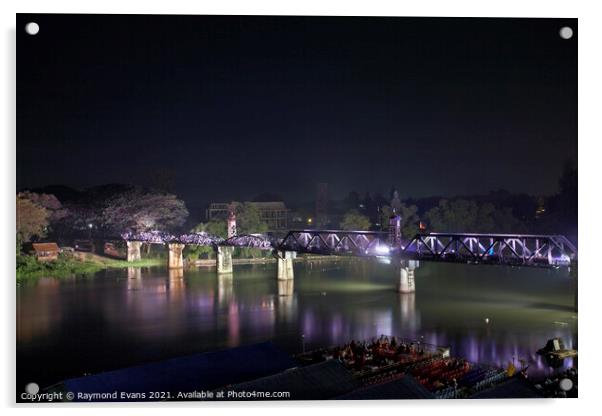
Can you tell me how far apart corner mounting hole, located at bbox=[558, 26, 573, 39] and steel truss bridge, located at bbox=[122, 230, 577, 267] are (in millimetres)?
2726

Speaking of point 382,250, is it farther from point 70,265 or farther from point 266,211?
point 70,265

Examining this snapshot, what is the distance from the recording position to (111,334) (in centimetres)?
1025

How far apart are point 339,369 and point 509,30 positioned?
4.05m

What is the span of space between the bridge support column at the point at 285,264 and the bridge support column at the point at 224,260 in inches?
53.1

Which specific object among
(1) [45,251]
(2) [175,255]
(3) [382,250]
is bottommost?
(2) [175,255]

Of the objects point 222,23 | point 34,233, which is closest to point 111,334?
point 34,233

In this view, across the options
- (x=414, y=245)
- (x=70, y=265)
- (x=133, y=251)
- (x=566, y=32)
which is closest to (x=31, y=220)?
(x=70, y=265)

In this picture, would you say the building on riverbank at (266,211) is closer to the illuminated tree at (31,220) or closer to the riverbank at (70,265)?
the illuminated tree at (31,220)

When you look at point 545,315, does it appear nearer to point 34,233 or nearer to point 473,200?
point 473,200

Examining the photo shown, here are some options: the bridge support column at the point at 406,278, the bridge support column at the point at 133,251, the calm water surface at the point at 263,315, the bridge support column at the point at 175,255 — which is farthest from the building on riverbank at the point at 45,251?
the bridge support column at the point at 406,278

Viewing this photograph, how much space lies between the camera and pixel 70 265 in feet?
42.9

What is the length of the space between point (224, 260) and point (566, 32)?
10912mm

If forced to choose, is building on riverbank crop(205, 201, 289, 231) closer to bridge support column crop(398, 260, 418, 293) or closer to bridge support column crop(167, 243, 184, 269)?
bridge support column crop(398, 260, 418, 293)

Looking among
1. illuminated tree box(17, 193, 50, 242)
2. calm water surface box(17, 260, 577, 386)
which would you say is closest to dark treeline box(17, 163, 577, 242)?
illuminated tree box(17, 193, 50, 242)
